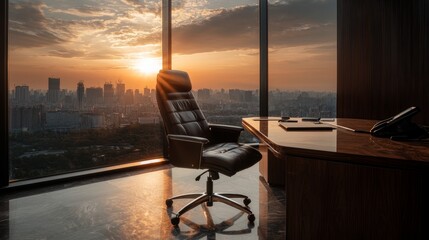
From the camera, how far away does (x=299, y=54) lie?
4.82 m

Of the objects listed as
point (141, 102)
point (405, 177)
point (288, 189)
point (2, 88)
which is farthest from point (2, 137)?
point (405, 177)

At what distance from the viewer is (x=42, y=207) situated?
282cm

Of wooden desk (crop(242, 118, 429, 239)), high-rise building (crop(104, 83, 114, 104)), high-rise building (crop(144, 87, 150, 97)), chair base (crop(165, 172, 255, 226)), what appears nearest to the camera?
wooden desk (crop(242, 118, 429, 239))

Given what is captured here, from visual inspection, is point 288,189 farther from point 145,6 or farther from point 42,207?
point 145,6

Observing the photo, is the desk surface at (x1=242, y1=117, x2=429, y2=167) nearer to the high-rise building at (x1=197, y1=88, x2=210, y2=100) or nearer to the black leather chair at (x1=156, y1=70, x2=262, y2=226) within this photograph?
the black leather chair at (x1=156, y1=70, x2=262, y2=226)

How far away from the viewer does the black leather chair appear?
2.38 meters

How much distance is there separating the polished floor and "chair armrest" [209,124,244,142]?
60 cm

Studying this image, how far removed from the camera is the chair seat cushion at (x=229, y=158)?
7.66ft

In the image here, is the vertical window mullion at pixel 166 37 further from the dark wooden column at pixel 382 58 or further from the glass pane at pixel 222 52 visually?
the dark wooden column at pixel 382 58

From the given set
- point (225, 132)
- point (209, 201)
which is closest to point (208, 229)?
point (209, 201)

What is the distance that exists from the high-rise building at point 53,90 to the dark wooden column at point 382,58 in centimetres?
358

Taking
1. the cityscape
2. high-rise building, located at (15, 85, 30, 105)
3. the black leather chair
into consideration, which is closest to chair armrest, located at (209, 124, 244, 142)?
the black leather chair

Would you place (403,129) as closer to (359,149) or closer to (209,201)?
(359,149)

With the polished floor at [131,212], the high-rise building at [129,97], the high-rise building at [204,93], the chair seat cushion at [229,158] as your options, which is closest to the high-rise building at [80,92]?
the high-rise building at [129,97]
